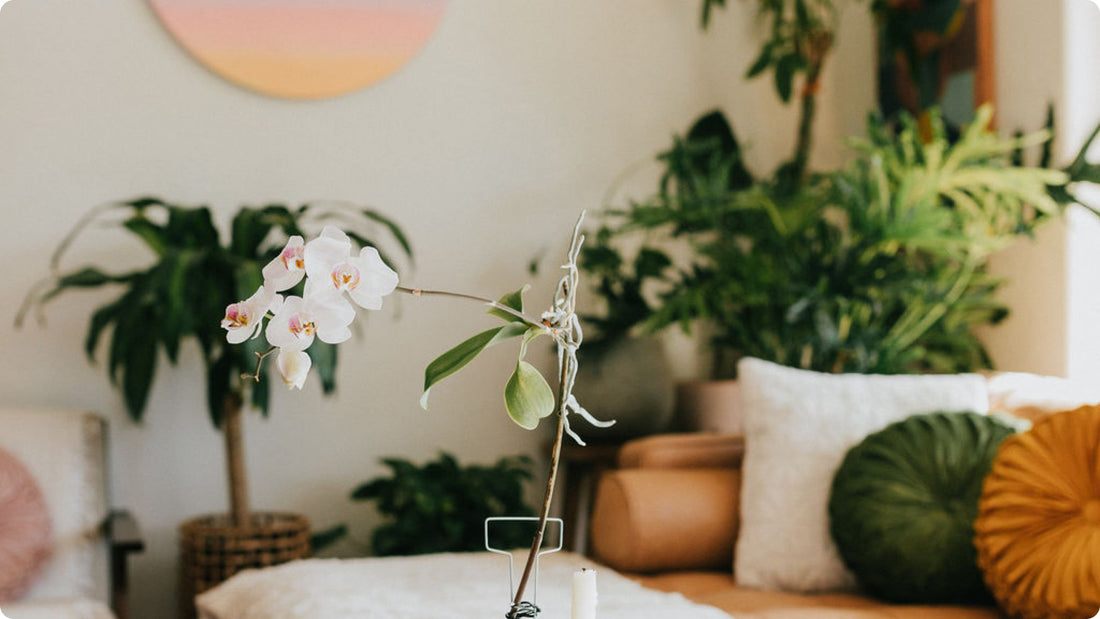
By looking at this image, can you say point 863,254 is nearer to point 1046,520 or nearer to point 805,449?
point 805,449

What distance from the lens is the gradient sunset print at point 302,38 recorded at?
2332mm

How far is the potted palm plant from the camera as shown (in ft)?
6.06

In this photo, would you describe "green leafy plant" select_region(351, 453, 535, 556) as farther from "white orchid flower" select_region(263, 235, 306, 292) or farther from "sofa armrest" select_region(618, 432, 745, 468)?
"white orchid flower" select_region(263, 235, 306, 292)

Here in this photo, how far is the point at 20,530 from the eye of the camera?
1.91 m

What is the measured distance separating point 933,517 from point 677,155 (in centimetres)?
118

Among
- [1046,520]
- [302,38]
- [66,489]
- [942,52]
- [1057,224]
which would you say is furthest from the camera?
[942,52]

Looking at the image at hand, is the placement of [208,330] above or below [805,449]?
above

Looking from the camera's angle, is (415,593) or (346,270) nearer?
(346,270)

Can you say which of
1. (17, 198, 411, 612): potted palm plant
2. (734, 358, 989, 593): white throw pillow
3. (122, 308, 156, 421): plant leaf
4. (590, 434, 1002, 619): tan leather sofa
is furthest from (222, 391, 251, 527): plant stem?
(734, 358, 989, 593): white throw pillow

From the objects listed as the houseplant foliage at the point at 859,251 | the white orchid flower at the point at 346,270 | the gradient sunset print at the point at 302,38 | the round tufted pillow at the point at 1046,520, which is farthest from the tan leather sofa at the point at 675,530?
the gradient sunset print at the point at 302,38

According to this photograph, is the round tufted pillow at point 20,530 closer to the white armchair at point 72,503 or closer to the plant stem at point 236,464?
the white armchair at point 72,503

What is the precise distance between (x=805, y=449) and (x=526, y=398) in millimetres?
970

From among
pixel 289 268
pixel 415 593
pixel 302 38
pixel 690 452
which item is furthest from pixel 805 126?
pixel 289 268

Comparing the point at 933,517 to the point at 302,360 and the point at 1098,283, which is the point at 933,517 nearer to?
the point at 1098,283
